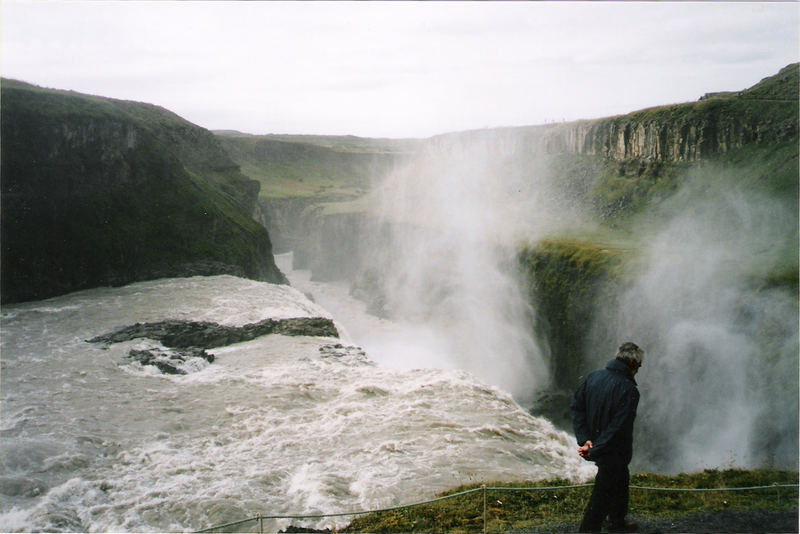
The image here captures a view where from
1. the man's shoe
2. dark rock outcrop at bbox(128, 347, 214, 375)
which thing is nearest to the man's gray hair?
the man's shoe

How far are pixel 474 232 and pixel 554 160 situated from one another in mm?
13346

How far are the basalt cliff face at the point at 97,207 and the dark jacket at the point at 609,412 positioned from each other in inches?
1448

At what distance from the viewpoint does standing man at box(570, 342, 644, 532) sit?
6258mm

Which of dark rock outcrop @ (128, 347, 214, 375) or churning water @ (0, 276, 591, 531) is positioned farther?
dark rock outcrop @ (128, 347, 214, 375)

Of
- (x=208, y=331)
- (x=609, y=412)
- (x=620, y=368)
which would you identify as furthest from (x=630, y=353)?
(x=208, y=331)

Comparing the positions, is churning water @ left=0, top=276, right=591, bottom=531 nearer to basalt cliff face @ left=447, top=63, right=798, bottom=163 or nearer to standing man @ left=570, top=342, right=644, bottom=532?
standing man @ left=570, top=342, right=644, bottom=532

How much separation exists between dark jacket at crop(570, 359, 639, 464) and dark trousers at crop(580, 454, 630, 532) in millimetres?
98

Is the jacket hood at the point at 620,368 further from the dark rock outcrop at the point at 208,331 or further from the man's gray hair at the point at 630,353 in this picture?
the dark rock outcrop at the point at 208,331

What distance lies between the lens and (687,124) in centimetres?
4256

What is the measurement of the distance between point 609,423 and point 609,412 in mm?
119

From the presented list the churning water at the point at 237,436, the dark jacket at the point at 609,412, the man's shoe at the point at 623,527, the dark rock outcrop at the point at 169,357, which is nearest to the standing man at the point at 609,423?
the dark jacket at the point at 609,412

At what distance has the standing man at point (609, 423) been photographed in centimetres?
626

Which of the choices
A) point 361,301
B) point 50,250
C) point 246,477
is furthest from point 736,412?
point 361,301

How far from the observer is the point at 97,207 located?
39312mm
